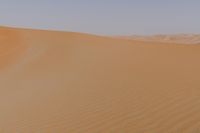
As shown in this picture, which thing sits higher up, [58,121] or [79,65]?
[79,65]

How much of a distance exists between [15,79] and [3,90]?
1422mm

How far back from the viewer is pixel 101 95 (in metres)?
6.07

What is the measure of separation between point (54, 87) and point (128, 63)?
2.93m

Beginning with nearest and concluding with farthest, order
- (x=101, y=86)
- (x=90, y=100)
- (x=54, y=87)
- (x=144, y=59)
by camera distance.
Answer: (x=90, y=100) < (x=101, y=86) < (x=54, y=87) < (x=144, y=59)

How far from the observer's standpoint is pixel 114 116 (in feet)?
15.4

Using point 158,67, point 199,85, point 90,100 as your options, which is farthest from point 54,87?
point 199,85

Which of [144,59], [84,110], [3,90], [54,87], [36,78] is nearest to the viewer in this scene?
[84,110]

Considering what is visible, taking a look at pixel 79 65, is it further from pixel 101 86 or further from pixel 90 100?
pixel 90 100

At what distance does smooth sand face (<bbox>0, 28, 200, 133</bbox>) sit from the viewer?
4387 millimetres

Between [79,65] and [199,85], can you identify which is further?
[79,65]

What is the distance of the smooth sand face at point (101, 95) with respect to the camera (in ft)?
14.4

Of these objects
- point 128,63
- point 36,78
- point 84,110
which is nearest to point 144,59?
point 128,63

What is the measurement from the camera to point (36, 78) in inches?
371

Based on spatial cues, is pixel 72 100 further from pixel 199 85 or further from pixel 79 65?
pixel 79 65
